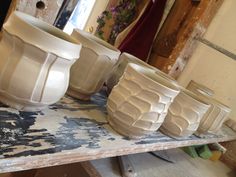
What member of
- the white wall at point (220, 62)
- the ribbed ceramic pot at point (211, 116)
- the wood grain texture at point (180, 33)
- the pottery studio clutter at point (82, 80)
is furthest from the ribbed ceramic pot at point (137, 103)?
the white wall at point (220, 62)

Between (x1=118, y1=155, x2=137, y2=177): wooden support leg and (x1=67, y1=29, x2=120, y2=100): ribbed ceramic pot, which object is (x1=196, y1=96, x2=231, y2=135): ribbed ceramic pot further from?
(x1=67, y1=29, x2=120, y2=100): ribbed ceramic pot

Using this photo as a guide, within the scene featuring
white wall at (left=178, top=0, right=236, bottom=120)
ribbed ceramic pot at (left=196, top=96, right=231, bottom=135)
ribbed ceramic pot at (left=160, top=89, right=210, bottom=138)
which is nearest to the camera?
ribbed ceramic pot at (left=160, top=89, right=210, bottom=138)

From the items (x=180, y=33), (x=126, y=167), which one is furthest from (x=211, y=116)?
(x=180, y=33)

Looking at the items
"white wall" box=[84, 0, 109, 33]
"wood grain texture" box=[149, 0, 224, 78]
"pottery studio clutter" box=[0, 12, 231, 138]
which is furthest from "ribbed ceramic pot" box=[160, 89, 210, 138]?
"white wall" box=[84, 0, 109, 33]

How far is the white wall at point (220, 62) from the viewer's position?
1352 millimetres

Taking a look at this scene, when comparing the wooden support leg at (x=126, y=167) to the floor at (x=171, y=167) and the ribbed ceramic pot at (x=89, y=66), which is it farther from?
the ribbed ceramic pot at (x=89, y=66)

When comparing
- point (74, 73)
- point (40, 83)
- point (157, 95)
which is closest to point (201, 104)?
point (157, 95)

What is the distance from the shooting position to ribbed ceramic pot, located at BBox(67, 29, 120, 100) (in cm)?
59

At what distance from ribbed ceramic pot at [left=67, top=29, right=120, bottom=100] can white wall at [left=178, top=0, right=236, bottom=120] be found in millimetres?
866

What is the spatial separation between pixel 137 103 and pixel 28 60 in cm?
23

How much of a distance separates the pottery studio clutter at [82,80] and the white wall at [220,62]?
0.68 m

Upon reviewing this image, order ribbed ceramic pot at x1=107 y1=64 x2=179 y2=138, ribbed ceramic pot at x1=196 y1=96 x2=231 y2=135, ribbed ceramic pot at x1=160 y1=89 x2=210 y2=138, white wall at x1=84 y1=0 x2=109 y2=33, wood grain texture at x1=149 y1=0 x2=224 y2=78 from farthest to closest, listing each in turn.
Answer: white wall at x1=84 y1=0 x2=109 y2=33 → wood grain texture at x1=149 y1=0 x2=224 y2=78 → ribbed ceramic pot at x1=196 y1=96 x2=231 y2=135 → ribbed ceramic pot at x1=160 y1=89 x2=210 y2=138 → ribbed ceramic pot at x1=107 y1=64 x2=179 y2=138

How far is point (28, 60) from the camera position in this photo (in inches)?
17.2

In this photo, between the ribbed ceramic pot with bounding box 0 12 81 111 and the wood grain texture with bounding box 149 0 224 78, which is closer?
the ribbed ceramic pot with bounding box 0 12 81 111
